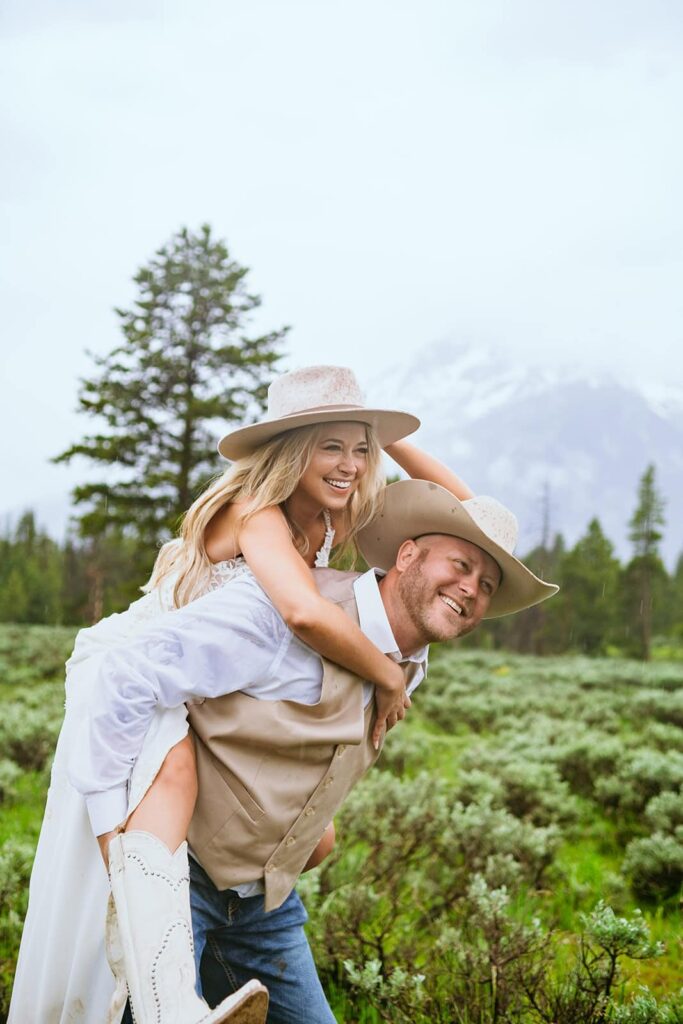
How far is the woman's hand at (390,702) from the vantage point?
279 centimetres

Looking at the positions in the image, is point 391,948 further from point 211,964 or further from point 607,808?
point 607,808

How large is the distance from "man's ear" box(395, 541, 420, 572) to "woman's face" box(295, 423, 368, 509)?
13.6 inches

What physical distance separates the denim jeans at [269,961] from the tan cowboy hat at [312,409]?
1561 mm

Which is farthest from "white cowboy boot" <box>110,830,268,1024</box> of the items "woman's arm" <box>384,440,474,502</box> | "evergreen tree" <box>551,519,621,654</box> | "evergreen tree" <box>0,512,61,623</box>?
"evergreen tree" <box>551,519,621,654</box>

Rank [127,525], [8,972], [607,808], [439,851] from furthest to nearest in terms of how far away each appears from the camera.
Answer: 1. [127,525]
2. [607,808]
3. [439,851]
4. [8,972]

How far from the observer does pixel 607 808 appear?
25.6 ft

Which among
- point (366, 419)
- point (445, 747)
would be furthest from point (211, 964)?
point (445, 747)

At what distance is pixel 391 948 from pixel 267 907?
7.09 ft

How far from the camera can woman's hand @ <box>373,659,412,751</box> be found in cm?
279

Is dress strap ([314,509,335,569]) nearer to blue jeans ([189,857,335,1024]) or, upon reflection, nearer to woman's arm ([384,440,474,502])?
woman's arm ([384,440,474,502])

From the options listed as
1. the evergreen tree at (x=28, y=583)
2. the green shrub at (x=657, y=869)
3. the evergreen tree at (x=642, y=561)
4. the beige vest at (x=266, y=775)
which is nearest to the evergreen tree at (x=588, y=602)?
the evergreen tree at (x=642, y=561)

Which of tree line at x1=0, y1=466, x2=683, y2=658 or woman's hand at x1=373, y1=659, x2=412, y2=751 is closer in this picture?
woman's hand at x1=373, y1=659, x2=412, y2=751

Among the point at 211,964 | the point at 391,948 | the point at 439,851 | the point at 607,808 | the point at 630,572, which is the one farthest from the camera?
the point at 630,572

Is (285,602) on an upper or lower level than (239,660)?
upper
